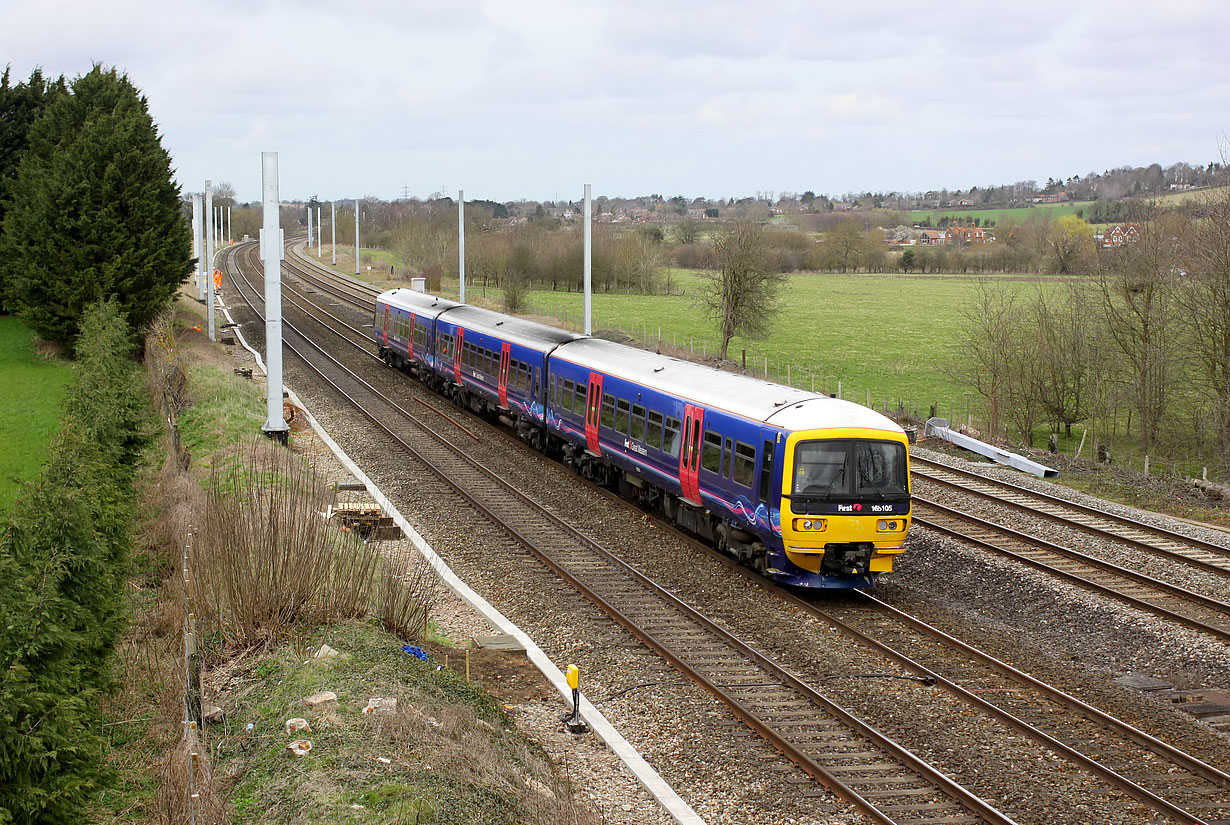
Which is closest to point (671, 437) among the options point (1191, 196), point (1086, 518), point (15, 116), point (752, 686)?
point (752, 686)

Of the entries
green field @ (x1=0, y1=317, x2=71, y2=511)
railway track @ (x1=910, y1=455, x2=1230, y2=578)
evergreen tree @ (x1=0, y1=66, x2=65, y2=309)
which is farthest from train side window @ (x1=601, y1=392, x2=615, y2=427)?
evergreen tree @ (x1=0, y1=66, x2=65, y2=309)

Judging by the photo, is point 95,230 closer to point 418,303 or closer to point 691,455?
point 418,303

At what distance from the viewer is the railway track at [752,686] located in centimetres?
955

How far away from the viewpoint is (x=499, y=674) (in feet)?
41.2

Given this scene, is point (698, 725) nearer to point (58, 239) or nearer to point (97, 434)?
point (97, 434)

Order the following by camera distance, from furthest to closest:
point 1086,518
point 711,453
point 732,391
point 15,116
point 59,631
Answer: point 15,116
point 1086,518
point 732,391
point 711,453
point 59,631

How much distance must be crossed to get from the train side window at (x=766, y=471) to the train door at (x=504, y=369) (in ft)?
42.0

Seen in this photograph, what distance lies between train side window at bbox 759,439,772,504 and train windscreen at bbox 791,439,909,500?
0.50 meters

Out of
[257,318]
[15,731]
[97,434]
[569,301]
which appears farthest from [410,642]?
[569,301]

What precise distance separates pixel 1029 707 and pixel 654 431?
30.1 feet

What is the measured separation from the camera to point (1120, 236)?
122 feet

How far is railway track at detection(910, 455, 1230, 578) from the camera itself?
58.4ft

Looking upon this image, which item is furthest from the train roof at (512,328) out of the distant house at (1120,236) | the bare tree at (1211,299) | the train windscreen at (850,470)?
the distant house at (1120,236)

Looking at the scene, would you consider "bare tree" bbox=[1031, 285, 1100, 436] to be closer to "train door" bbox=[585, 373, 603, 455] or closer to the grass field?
the grass field
